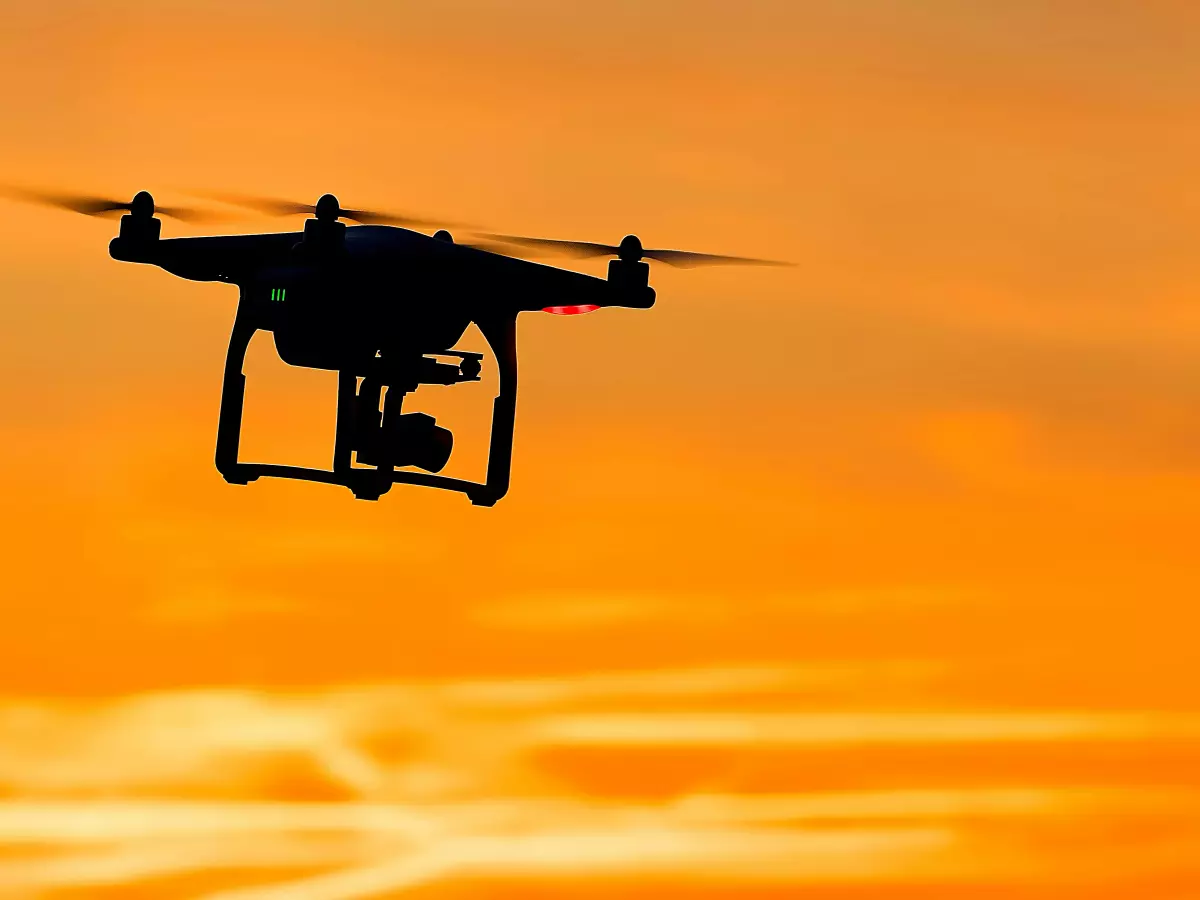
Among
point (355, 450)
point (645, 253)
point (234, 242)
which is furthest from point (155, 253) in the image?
point (645, 253)

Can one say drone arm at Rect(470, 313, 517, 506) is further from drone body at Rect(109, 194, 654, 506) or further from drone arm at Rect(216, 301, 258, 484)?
drone arm at Rect(216, 301, 258, 484)

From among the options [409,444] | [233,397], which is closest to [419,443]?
[409,444]

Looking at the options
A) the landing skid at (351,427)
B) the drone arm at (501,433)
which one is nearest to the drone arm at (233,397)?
the landing skid at (351,427)

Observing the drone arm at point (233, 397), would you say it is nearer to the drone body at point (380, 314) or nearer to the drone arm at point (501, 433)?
the drone body at point (380, 314)

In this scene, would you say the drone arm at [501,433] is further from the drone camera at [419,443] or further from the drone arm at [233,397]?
the drone arm at [233,397]

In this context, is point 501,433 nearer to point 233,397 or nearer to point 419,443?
point 419,443

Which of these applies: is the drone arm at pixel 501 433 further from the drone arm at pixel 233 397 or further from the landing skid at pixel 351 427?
the drone arm at pixel 233 397
